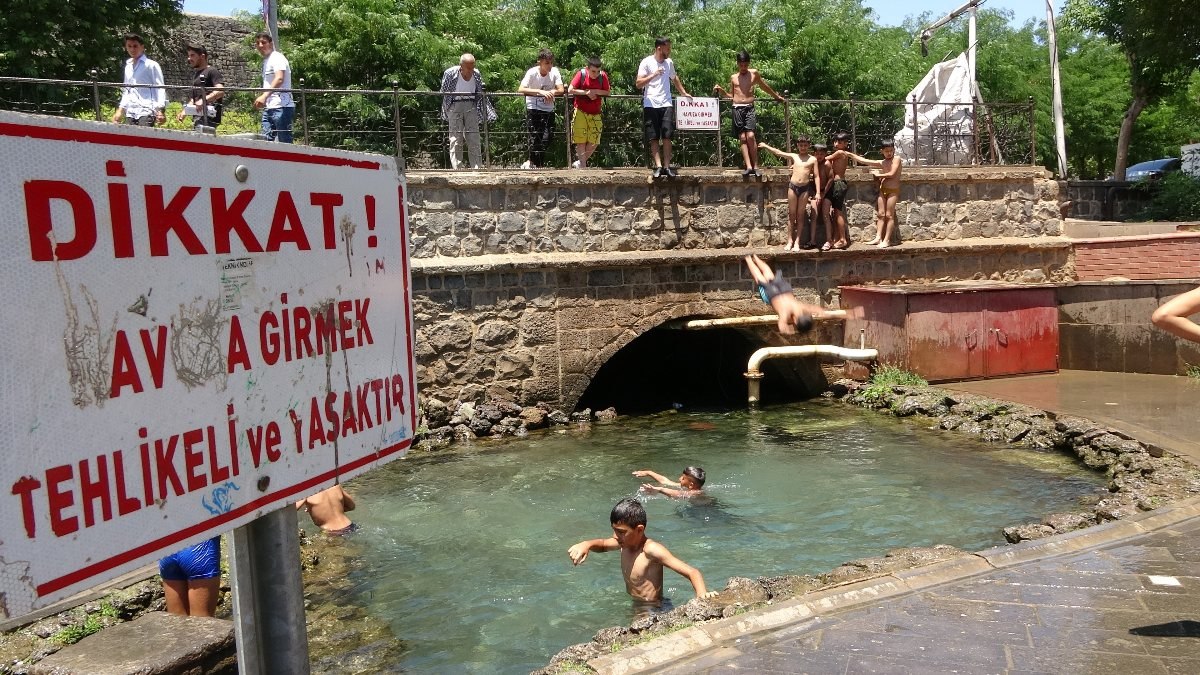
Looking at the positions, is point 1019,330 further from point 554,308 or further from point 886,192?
point 554,308

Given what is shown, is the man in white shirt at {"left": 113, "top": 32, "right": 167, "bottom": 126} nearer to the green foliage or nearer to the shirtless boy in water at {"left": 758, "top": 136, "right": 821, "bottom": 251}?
the shirtless boy in water at {"left": 758, "top": 136, "right": 821, "bottom": 251}

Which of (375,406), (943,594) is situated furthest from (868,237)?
(375,406)

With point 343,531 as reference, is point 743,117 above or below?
above

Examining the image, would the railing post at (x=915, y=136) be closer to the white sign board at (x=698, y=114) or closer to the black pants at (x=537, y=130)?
the white sign board at (x=698, y=114)

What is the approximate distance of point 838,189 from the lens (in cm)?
1576

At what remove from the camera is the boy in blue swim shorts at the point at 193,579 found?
20.5ft

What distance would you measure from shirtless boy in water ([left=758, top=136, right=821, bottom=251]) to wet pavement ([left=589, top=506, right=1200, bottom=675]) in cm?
953

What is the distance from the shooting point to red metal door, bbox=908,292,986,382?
15.1 metres

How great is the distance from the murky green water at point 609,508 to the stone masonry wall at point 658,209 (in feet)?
9.45

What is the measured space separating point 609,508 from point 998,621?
219 inches

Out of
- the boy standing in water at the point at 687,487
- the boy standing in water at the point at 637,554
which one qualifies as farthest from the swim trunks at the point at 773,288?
the boy standing in water at the point at 687,487

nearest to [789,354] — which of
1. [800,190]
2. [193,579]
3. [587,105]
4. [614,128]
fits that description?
[800,190]

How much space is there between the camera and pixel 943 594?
5.97 meters

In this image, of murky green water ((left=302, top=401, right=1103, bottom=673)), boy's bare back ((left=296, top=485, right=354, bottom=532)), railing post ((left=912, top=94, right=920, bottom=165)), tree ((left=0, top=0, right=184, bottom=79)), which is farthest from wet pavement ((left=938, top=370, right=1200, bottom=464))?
tree ((left=0, top=0, right=184, bottom=79))
